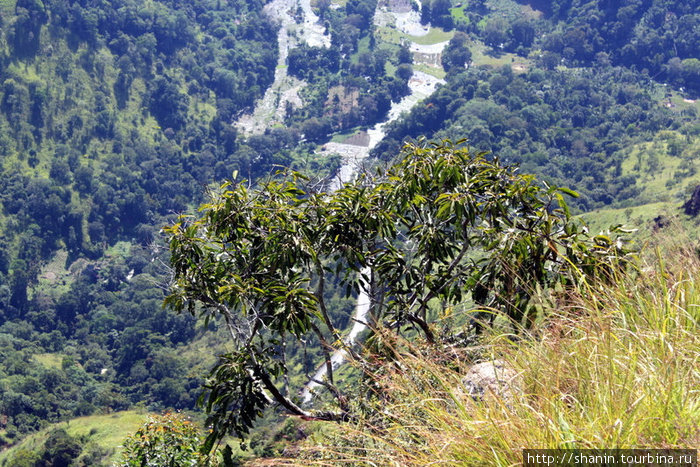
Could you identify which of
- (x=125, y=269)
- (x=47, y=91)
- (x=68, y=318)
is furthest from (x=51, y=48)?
(x=68, y=318)

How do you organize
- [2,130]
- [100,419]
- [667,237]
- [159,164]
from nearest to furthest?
[667,237]
[100,419]
[2,130]
[159,164]

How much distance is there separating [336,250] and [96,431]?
80357mm

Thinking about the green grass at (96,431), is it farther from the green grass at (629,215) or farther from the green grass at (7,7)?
the green grass at (7,7)

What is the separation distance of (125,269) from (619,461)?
504ft

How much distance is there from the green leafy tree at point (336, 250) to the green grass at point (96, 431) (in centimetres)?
6982

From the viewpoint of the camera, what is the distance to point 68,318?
13238cm

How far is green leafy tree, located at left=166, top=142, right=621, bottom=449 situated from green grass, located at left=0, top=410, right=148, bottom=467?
69820mm

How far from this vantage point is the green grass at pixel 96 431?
7344 cm

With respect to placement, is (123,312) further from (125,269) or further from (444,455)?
(444,455)

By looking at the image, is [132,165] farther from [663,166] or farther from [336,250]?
[336,250]

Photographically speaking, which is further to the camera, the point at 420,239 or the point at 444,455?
the point at 420,239

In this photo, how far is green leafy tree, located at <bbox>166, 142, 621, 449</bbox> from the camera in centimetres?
732

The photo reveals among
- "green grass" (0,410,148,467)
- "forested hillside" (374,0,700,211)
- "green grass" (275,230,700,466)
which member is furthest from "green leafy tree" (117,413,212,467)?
"forested hillside" (374,0,700,211)

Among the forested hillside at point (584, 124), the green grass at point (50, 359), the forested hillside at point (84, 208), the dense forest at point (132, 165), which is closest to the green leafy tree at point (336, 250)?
the forested hillside at point (84, 208)
